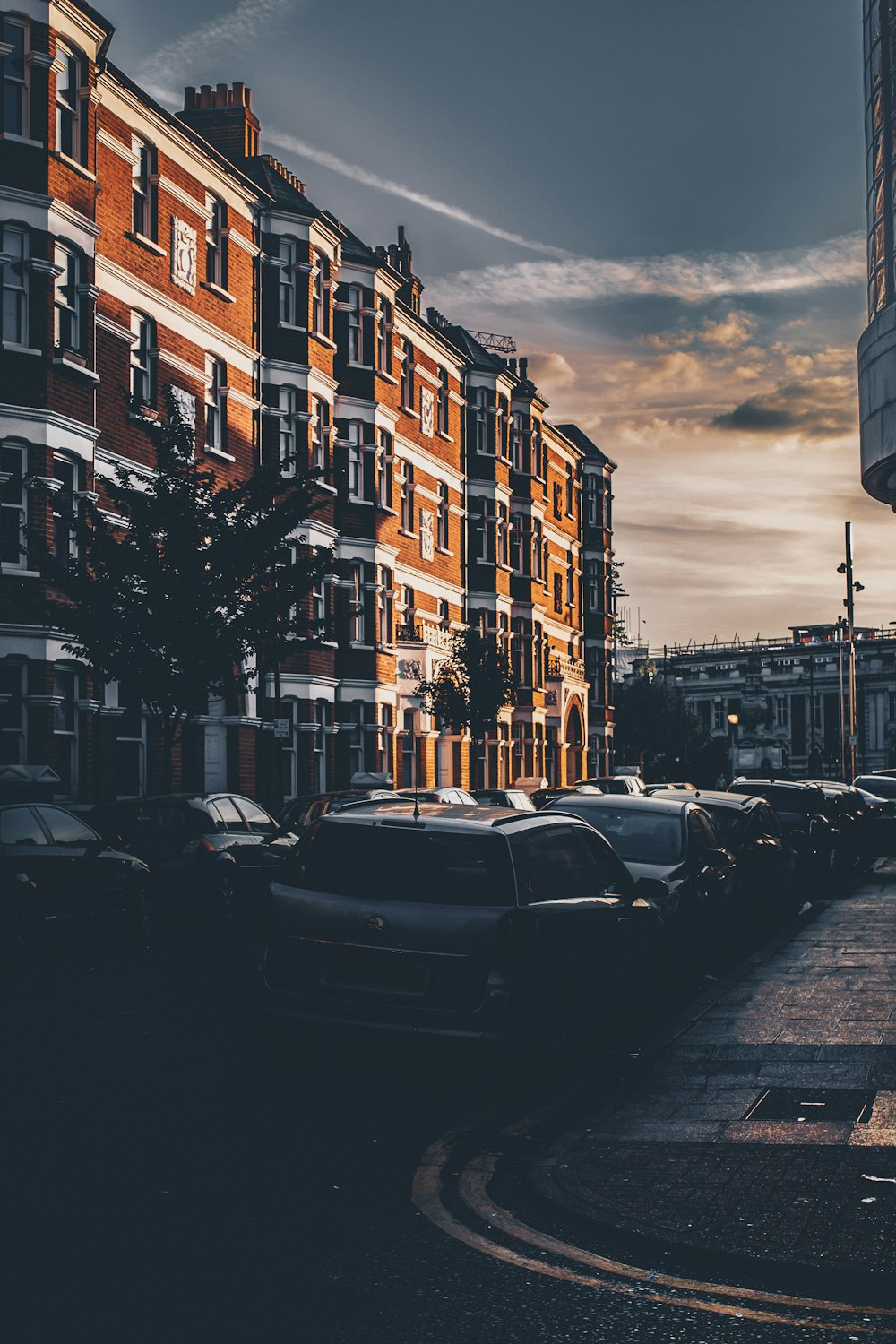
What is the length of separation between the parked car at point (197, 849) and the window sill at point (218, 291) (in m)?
15.7

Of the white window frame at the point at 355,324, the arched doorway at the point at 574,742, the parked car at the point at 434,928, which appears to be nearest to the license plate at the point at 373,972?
Result: the parked car at the point at 434,928

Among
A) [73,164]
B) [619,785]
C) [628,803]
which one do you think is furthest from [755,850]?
[619,785]

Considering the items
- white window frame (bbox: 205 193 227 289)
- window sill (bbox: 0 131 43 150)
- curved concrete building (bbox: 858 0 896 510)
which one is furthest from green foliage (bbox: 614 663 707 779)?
window sill (bbox: 0 131 43 150)

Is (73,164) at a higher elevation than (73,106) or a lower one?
lower

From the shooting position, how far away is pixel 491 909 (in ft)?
26.8

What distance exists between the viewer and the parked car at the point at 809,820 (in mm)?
22766

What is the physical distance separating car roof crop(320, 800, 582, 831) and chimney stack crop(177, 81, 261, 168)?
1220 inches

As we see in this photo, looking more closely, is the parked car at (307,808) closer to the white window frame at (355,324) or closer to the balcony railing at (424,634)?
the balcony railing at (424,634)

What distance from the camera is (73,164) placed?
985 inches

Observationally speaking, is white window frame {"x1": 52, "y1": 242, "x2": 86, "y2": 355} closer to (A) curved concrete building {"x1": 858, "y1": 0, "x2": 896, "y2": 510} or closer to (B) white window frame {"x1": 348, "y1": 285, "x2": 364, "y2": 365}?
(A) curved concrete building {"x1": 858, "y1": 0, "x2": 896, "y2": 510}

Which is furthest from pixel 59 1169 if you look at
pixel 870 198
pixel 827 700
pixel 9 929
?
pixel 827 700

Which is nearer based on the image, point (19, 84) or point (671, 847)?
point (671, 847)

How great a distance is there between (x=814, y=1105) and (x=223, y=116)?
34021mm

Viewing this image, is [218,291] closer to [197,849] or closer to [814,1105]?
Answer: [197,849]
